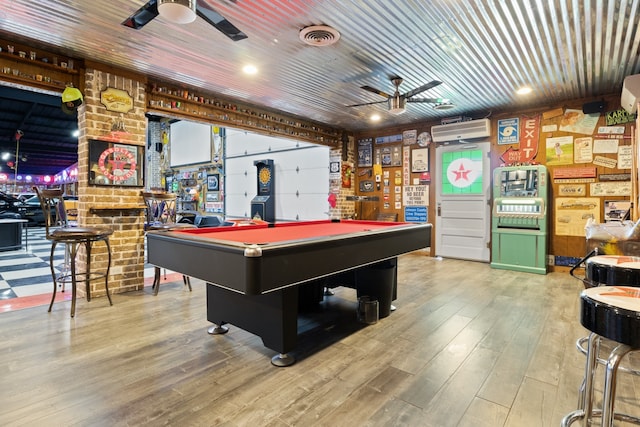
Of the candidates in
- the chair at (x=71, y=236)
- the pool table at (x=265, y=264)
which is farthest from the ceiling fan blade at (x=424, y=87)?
the chair at (x=71, y=236)

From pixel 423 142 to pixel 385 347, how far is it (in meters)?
5.01

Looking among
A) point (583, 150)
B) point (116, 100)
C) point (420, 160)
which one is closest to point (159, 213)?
point (116, 100)

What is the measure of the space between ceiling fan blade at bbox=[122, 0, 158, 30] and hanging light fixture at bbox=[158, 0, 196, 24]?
0.27 m

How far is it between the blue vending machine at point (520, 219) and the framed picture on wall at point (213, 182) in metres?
8.06

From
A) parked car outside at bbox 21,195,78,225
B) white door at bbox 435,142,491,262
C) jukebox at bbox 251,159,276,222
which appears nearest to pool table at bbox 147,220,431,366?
white door at bbox 435,142,491,262

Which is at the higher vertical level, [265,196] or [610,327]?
[265,196]

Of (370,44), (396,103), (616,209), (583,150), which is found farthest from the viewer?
(583,150)

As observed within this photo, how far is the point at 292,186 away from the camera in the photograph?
27.0ft

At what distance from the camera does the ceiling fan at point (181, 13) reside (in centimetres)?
201

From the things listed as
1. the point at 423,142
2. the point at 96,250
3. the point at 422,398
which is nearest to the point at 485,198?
the point at 423,142

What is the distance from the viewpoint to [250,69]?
3.93 m

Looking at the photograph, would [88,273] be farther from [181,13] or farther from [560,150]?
[560,150]

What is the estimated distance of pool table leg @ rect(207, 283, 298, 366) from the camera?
223 centimetres

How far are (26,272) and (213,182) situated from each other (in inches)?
249
